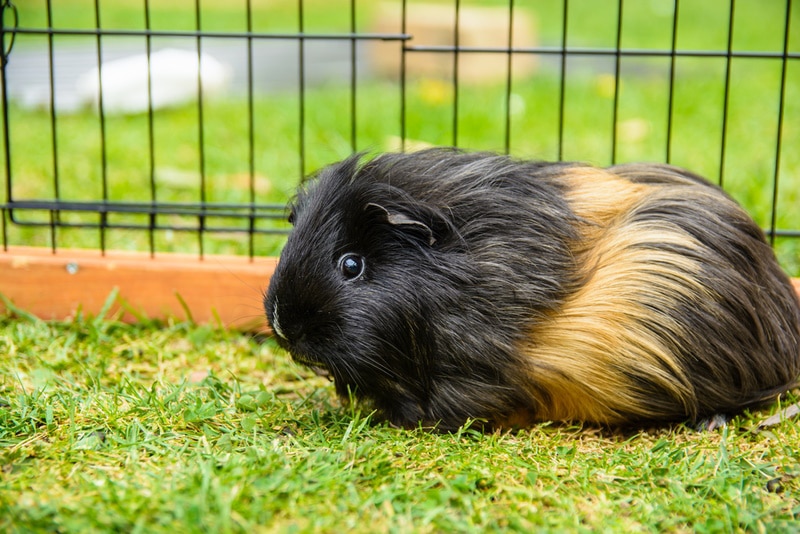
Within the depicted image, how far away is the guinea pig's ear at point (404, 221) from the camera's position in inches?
84.4

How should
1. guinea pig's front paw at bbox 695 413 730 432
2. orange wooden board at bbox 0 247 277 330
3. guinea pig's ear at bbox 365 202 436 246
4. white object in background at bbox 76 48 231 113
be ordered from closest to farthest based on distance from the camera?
guinea pig's ear at bbox 365 202 436 246, guinea pig's front paw at bbox 695 413 730 432, orange wooden board at bbox 0 247 277 330, white object in background at bbox 76 48 231 113

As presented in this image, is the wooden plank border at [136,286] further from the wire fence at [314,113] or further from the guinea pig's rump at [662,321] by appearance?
the guinea pig's rump at [662,321]

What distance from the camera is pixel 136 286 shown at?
302 cm

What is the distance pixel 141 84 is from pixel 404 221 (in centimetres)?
388

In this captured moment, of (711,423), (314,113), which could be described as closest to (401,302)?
(711,423)

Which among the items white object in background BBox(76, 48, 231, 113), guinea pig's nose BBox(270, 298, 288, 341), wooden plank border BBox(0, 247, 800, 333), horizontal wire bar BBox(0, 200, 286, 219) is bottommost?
wooden plank border BBox(0, 247, 800, 333)

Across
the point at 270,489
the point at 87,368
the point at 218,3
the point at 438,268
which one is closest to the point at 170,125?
the point at 87,368

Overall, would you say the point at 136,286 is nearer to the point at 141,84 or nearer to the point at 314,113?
the point at 314,113

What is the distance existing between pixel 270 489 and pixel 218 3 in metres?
11.7

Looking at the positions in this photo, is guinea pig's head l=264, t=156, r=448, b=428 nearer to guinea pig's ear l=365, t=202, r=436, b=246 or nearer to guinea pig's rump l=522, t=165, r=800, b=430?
guinea pig's ear l=365, t=202, r=436, b=246

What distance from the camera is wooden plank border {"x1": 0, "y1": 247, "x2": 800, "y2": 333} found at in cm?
298

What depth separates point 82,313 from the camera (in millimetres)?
2994

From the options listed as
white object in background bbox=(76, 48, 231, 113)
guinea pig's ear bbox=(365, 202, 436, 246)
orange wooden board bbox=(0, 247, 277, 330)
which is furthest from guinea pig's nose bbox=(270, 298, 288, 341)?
white object in background bbox=(76, 48, 231, 113)

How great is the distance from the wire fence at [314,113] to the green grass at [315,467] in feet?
2.62
